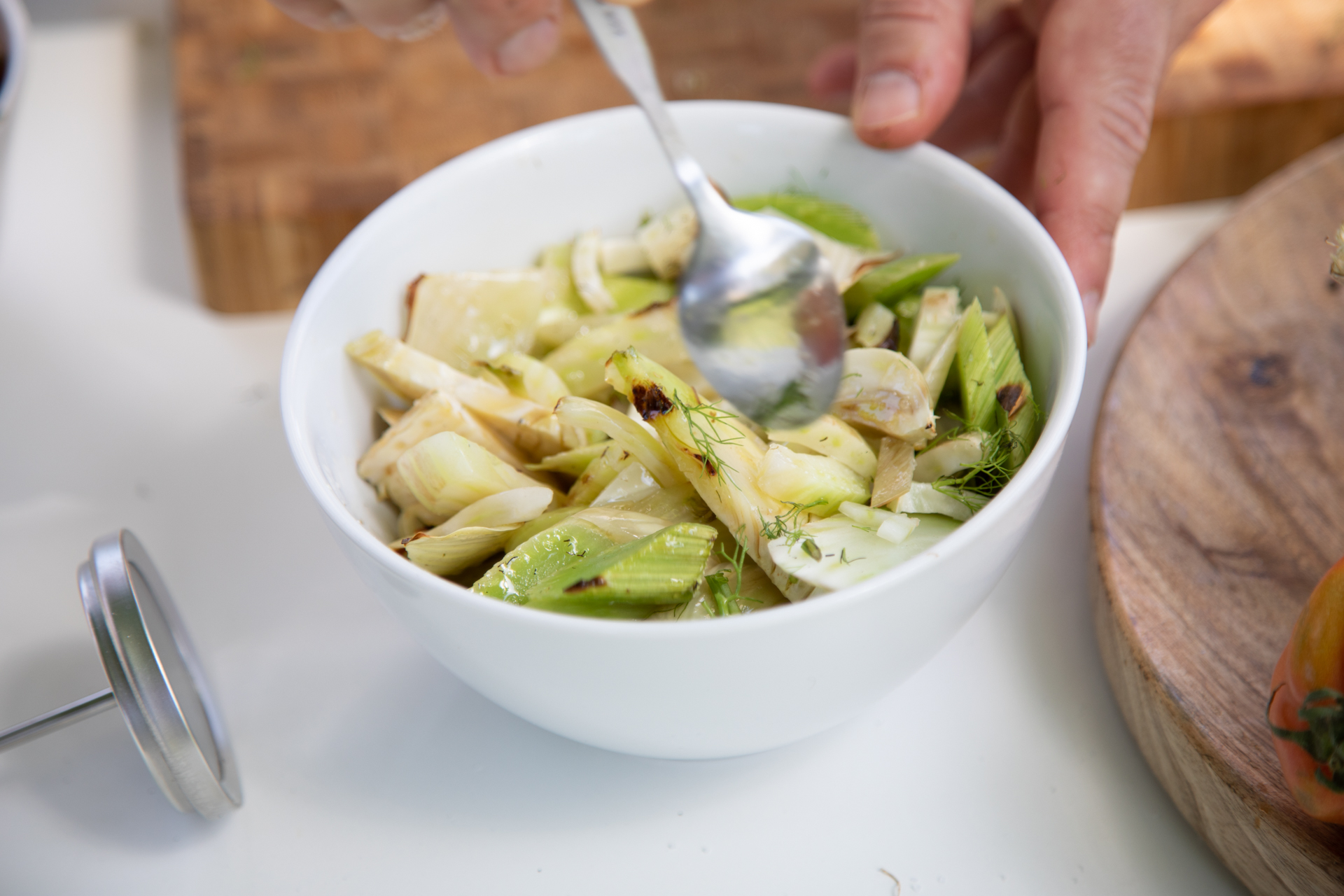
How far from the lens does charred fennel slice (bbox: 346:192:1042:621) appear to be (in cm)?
75

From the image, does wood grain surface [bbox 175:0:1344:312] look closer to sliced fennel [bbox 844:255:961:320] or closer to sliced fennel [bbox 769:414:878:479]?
sliced fennel [bbox 844:255:961:320]

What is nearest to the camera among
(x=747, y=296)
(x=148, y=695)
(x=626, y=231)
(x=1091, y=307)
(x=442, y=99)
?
(x=148, y=695)

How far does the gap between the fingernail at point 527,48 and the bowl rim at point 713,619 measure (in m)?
0.16

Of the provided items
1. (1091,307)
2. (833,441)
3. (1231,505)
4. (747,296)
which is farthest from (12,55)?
(1231,505)

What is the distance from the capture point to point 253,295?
4.45 ft

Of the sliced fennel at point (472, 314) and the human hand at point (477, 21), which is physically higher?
the human hand at point (477, 21)

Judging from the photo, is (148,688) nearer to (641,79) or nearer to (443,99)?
(641,79)

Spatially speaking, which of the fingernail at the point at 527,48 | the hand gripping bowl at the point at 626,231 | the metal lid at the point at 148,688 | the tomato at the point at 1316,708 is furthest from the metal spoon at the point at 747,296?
the metal lid at the point at 148,688

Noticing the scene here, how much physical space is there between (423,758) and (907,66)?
81 centimetres

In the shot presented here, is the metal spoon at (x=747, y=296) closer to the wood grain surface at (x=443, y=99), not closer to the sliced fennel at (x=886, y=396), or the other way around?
the sliced fennel at (x=886, y=396)

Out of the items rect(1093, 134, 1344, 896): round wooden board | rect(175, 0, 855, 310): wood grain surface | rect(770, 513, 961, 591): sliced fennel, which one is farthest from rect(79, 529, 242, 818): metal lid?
rect(1093, 134, 1344, 896): round wooden board

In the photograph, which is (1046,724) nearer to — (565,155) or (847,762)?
(847,762)

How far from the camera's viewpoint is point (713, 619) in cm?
66

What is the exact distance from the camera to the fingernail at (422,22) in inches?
45.5
